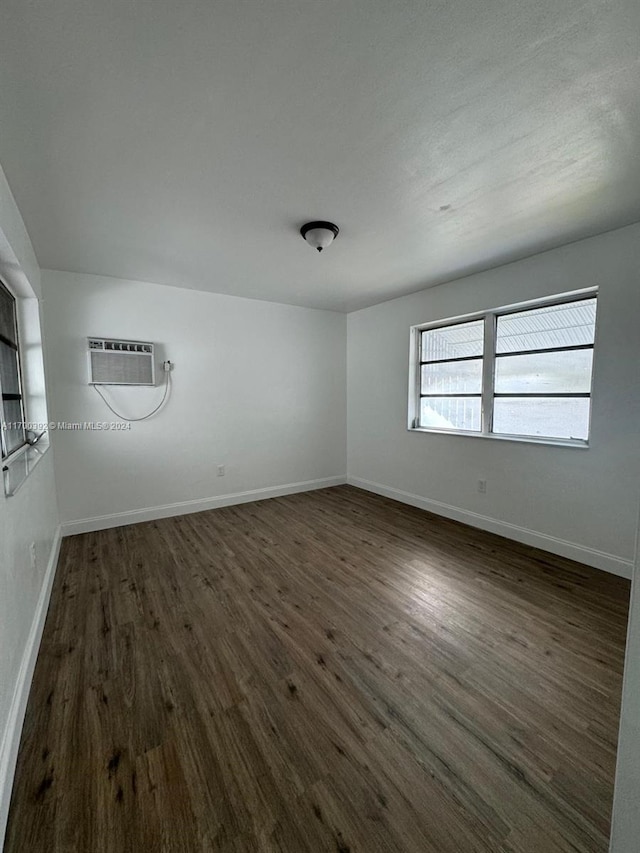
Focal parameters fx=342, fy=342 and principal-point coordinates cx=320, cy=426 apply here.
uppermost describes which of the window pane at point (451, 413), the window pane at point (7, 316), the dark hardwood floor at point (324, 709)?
the window pane at point (7, 316)

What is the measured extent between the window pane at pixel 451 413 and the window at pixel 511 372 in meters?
0.01

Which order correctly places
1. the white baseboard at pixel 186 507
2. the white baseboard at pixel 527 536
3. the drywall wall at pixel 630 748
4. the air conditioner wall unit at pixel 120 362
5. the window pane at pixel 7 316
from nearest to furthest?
the drywall wall at pixel 630 748 < the window pane at pixel 7 316 < the white baseboard at pixel 527 536 < the air conditioner wall unit at pixel 120 362 < the white baseboard at pixel 186 507

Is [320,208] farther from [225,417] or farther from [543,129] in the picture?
[225,417]

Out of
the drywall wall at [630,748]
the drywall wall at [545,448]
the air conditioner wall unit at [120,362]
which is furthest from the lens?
the air conditioner wall unit at [120,362]

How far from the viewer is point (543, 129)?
1.51 metres

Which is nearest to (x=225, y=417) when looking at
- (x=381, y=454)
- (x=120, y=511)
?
(x=120, y=511)

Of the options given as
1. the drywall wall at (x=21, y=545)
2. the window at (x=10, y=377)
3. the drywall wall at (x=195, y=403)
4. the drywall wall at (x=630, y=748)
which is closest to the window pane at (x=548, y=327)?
the drywall wall at (x=195, y=403)

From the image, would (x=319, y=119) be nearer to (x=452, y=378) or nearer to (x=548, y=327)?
(x=548, y=327)

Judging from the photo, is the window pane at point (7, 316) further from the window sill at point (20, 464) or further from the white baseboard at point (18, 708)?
the white baseboard at point (18, 708)

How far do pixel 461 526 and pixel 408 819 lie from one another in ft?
8.86

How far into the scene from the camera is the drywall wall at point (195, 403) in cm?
332

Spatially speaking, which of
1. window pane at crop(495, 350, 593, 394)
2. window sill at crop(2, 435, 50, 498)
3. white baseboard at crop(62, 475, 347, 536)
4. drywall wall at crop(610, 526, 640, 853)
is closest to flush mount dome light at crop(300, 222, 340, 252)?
window pane at crop(495, 350, 593, 394)

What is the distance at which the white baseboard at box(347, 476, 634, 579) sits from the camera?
2.60m

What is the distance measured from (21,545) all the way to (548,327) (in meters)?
3.97
